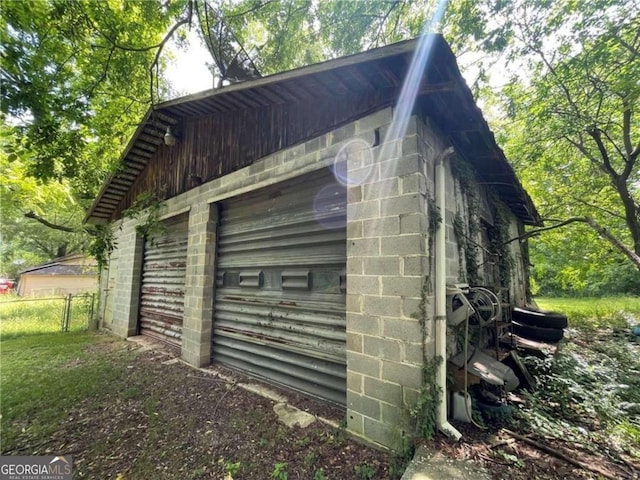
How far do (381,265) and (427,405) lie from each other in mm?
1191

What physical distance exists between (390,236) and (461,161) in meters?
2.19

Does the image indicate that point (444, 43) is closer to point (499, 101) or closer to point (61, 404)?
point (61, 404)

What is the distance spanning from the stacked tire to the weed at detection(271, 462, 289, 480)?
5.31 m

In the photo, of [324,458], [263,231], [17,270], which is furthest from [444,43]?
[17,270]

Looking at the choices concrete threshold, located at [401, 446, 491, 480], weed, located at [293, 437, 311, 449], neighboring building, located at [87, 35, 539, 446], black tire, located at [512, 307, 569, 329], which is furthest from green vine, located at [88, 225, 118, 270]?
black tire, located at [512, 307, 569, 329]

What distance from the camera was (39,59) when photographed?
3.39 meters

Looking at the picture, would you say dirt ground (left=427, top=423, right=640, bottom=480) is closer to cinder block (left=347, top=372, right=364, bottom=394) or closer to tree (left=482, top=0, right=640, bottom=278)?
cinder block (left=347, top=372, right=364, bottom=394)

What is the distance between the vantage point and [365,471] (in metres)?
2.07

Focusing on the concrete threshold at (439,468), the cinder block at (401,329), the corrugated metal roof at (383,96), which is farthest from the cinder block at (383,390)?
the corrugated metal roof at (383,96)

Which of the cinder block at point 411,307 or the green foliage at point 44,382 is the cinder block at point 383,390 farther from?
the green foliage at point 44,382

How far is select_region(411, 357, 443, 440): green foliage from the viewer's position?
2.13 m

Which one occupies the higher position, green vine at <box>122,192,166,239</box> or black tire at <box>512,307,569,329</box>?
green vine at <box>122,192,166,239</box>

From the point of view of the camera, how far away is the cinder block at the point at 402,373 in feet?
7.16

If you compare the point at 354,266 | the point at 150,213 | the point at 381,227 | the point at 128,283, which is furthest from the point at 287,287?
the point at 128,283
